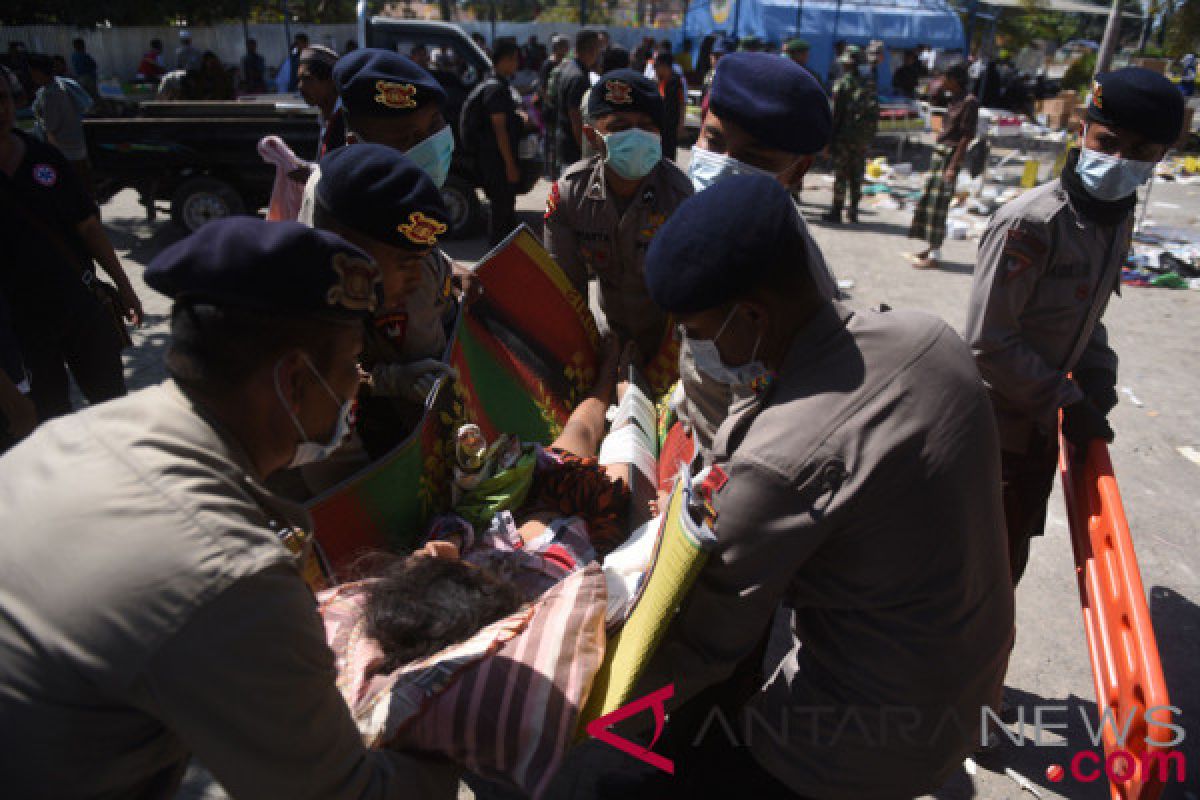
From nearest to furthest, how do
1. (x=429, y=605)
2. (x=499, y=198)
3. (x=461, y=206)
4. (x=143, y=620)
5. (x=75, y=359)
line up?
(x=143, y=620)
(x=429, y=605)
(x=75, y=359)
(x=499, y=198)
(x=461, y=206)

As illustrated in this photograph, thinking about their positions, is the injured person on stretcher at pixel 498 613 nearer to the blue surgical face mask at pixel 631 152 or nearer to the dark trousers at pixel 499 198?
the blue surgical face mask at pixel 631 152

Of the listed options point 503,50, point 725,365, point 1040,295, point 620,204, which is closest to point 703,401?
point 725,365

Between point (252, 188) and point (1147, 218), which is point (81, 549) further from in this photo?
point (1147, 218)

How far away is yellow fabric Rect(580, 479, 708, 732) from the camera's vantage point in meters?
1.49

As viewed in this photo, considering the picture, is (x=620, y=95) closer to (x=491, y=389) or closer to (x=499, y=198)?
(x=491, y=389)

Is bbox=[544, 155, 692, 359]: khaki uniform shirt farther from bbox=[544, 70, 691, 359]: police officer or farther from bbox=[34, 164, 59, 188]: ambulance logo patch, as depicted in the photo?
bbox=[34, 164, 59, 188]: ambulance logo patch

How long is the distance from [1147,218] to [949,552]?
11.5m

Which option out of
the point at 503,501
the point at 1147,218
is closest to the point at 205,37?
the point at 1147,218

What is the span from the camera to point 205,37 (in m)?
22.5

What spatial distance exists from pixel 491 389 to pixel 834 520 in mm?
1748

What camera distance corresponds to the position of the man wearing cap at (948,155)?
8.03 m

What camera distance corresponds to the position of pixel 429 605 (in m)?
1.90

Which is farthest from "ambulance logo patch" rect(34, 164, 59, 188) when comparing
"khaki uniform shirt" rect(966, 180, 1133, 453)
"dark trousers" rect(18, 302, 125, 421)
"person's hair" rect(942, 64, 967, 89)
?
"person's hair" rect(942, 64, 967, 89)

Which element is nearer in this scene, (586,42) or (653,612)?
(653,612)
